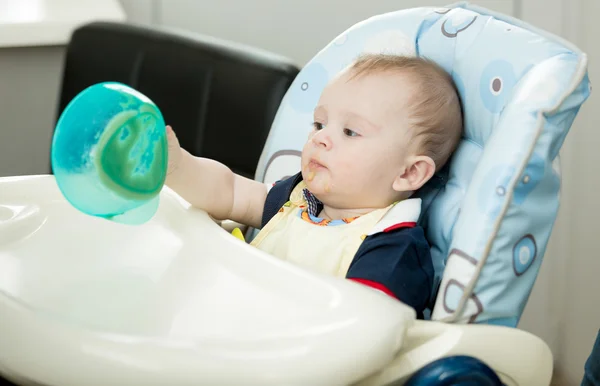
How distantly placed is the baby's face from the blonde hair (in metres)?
0.01

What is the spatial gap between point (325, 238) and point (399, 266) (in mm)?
107

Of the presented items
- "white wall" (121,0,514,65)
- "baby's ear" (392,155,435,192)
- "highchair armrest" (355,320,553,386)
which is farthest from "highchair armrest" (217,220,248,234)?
"white wall" (121,0,514,65)

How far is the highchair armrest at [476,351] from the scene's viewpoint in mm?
707

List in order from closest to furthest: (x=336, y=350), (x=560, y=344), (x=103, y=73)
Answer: (x=336, y=350)
(x=103, y=73)
(x=560, y=344)

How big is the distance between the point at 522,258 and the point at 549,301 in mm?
966

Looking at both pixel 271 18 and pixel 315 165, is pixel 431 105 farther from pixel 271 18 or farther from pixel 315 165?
pixel 271 18

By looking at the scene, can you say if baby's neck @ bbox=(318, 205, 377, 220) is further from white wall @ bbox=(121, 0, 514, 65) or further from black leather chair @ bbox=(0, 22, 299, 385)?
white wall @ bbox=(121, 0, 514, 65)

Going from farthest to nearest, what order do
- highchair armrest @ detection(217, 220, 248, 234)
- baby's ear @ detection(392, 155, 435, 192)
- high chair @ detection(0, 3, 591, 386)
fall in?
highchair armrest @ detection(217, 220, 248, 234) < baby's ear @ detection(392, 155, 435, 192) < high chair @ detection(0, 3, 591, 386)

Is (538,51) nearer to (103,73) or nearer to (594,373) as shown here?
(594,373)

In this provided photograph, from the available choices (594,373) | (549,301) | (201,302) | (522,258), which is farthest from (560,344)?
(201,302)

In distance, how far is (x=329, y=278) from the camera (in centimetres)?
68

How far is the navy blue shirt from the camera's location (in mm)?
813

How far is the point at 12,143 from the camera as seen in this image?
1814 mm

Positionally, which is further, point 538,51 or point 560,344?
point 560,344
